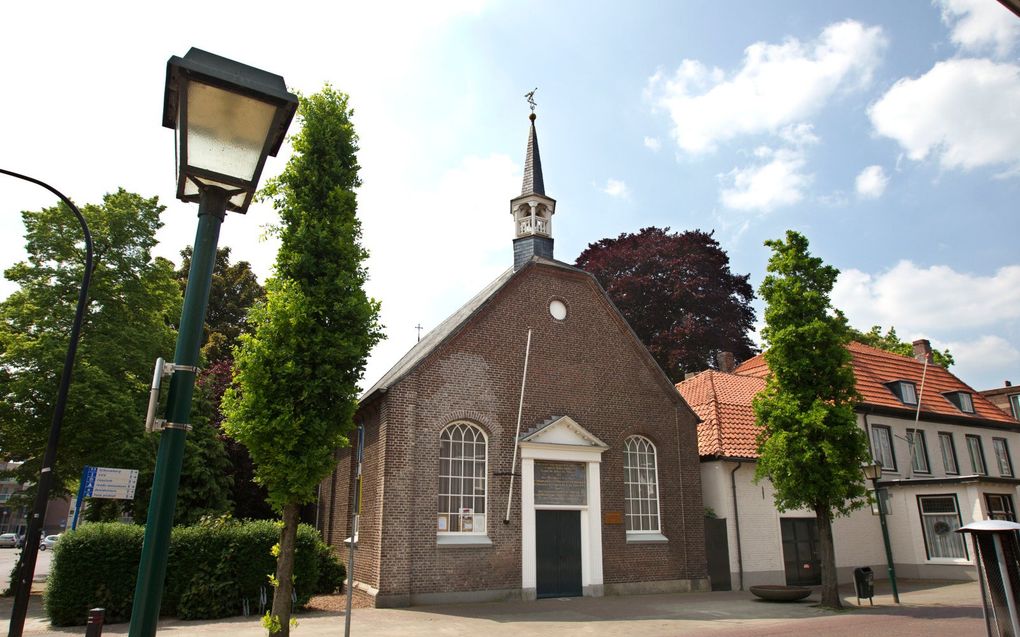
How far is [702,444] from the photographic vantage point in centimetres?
2300

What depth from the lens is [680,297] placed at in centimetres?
3638

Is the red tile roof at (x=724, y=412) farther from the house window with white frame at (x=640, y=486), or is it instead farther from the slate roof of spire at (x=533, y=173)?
the slate roof of spire at (x=533, y=173)

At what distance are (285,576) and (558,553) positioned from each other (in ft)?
33.1

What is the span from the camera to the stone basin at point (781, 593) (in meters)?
17.5

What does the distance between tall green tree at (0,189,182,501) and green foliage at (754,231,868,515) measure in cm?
1944

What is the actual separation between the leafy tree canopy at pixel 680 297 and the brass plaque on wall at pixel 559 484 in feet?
56.0

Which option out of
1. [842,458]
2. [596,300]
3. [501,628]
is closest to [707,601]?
[842,458]

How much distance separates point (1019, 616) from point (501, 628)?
8808mm

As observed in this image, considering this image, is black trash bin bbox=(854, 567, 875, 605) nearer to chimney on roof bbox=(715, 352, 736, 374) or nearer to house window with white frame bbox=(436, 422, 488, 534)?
house window with white frame bbox=(436, 422, 488, 534)

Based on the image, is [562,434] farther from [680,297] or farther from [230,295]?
[230,295]

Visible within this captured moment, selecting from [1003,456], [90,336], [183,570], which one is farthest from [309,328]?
[1003,456]

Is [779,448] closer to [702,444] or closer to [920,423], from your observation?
[702,444]

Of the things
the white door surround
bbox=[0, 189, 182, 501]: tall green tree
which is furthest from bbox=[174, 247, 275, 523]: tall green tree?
the white door surround

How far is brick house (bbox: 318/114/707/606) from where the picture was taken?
16.9 metres
